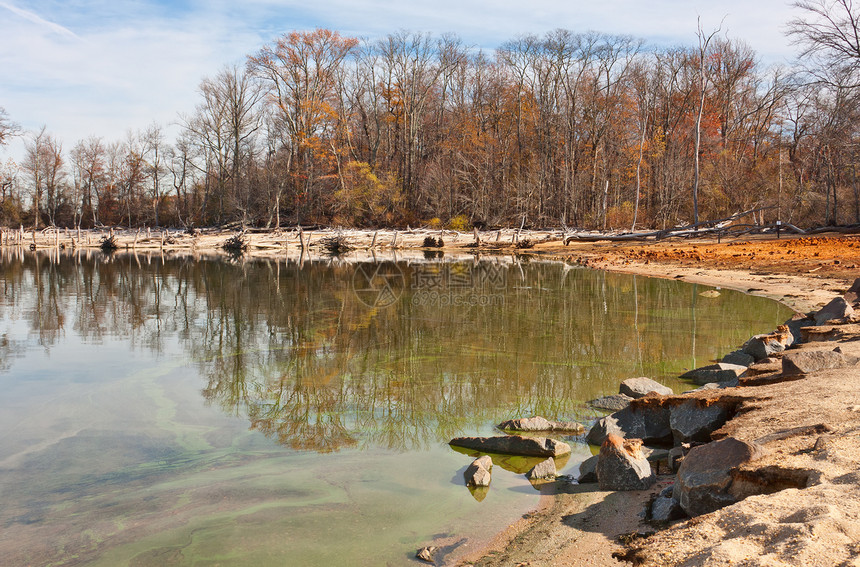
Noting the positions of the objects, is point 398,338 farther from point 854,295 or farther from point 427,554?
point 854,295

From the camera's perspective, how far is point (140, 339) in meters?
11.2

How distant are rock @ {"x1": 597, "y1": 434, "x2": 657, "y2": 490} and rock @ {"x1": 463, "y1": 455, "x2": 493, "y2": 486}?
2.96 ft

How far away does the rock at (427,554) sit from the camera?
384 centimetres

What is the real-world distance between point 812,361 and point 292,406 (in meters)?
5.52

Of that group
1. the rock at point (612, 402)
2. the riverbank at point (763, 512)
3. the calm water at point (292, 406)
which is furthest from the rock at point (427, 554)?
the rock at point (612, 402)

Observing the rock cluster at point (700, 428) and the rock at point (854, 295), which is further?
the rock at point (854, 295)

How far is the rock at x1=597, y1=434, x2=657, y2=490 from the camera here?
4.37 meters

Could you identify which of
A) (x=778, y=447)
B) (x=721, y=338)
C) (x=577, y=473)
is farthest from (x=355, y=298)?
(x=778, y=447)

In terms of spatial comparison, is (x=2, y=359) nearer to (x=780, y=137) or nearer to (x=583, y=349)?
(x=583, y=349)

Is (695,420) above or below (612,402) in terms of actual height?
above

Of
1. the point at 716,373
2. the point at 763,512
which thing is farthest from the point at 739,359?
the point at 763,512

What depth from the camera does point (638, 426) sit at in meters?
5.69

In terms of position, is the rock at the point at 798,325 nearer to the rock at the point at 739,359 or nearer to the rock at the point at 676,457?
the rock at the point at 739,359

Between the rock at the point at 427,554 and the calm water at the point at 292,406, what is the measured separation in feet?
0.26
